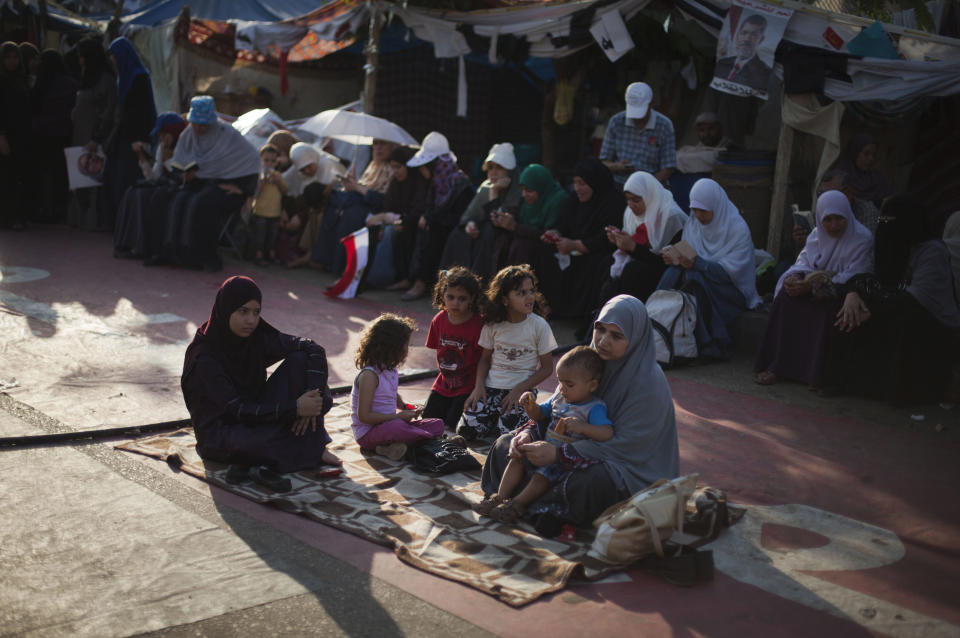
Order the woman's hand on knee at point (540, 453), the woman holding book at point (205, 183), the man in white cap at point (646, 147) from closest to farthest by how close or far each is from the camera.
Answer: the woman's hand on knee at point (540, 453), the man in white cap at point (646, 147), the woman holding book at point (205, 183)

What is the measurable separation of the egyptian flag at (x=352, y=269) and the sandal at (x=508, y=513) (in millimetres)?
4927

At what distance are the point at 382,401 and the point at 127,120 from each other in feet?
24.1

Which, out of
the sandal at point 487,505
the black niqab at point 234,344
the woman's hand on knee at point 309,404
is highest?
the black niqab at point 234,344

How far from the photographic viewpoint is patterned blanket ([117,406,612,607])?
3227mm

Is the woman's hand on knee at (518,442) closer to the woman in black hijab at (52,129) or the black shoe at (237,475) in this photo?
the black shoe at (237,475)

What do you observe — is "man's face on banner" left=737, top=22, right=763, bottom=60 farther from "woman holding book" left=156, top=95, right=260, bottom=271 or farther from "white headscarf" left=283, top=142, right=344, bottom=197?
"woman holding book" left=156, top=95, right=260, bottom=271

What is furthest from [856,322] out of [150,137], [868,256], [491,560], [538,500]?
[150,137]

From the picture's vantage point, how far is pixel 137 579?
3.04 m

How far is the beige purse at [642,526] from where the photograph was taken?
3277mm

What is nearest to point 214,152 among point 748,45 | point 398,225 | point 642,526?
point 398,225

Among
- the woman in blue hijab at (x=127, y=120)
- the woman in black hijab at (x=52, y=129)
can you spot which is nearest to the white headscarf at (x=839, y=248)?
the woman in blue hijab at (x=127, y=120)

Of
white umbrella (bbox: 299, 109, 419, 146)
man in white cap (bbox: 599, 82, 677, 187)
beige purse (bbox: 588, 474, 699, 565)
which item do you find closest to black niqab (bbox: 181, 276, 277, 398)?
beige purse (bbox: 588, 474, 699, 565)

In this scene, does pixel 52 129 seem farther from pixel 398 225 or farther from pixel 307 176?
pixel 398 225

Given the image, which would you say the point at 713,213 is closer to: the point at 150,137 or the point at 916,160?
the point at 916,160
